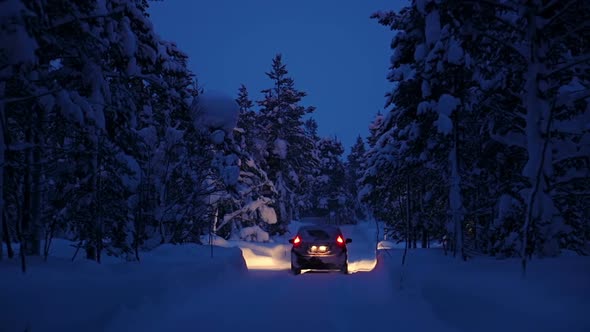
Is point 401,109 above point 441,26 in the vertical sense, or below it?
below

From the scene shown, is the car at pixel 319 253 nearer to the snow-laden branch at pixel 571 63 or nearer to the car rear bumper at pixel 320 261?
the car rear bumper at pixel 320 261

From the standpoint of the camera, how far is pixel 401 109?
18750 millimetres

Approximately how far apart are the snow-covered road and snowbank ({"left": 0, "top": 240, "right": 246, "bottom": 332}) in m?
0.26

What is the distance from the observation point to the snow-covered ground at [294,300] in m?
5.46

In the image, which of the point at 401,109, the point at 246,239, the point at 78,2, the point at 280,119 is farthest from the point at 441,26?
the point at 280,119

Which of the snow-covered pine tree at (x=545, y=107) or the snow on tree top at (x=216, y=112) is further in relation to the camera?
the snow on tree top at (x=216, y=112)

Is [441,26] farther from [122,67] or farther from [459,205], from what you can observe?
[122,67]

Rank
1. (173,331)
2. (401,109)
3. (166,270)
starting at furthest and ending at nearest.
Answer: (401,109), (166,270), (173,331)

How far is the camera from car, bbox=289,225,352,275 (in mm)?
15789

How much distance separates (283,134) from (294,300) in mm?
31391

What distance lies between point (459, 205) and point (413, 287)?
4436mm

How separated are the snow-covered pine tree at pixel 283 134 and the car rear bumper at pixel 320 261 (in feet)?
79.4

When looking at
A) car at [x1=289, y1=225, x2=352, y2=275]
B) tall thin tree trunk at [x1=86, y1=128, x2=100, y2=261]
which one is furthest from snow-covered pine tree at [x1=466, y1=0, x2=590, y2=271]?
tall thin tree trunk at [x1=86, y1=128, x2=100, y2=261]

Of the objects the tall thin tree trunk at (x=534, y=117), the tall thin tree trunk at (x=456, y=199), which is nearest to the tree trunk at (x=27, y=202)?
the tall thin tree trunk at (x=534, y=117)
